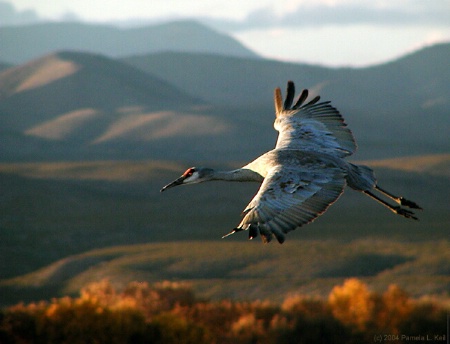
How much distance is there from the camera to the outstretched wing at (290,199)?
11.6 m

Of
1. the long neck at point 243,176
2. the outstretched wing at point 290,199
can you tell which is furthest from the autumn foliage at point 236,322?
the outstretched wing at point 290,199

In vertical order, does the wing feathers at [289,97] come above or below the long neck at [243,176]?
above

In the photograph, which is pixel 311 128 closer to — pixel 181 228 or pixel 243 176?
pixel 243 176

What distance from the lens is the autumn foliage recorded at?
71.4 ft

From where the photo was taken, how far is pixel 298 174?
1298 centimetres

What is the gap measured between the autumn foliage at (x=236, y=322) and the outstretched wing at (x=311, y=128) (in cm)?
742

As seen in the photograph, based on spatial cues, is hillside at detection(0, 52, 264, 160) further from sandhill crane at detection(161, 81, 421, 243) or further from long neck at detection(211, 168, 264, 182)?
long neck at detection(211, 168, 264, 182)

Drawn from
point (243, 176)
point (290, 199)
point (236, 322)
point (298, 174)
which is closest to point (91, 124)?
point (236, 322)

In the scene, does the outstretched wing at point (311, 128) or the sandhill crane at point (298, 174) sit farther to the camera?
the outstretched wing at point (311, 128)

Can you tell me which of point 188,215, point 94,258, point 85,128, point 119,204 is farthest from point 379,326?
point 85,128

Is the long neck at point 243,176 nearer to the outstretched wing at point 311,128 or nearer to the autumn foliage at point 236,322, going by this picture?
the outstretched wing at point 311,128

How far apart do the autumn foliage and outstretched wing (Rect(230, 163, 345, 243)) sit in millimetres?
9886

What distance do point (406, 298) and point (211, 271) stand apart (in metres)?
26.3

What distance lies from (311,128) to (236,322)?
A: 351 inches
